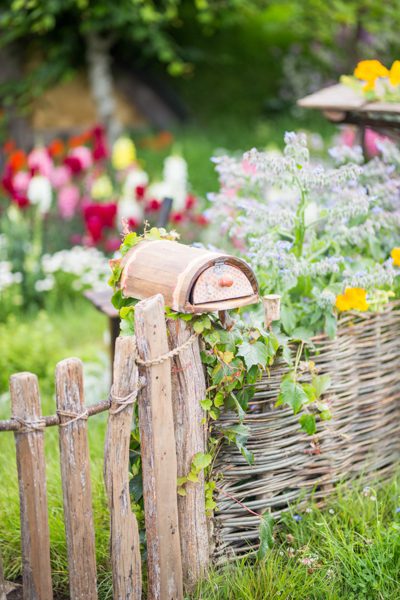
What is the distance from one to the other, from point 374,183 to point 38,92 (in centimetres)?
617

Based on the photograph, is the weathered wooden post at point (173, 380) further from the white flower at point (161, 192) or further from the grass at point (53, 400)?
the white flower at point (161, 192)

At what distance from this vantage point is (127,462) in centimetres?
221

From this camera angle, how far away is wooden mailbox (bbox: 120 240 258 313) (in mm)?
2191

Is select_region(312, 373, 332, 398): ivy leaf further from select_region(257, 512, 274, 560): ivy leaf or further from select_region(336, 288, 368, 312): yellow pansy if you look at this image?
select_region(257, 512, 274, 560): ivy leaf

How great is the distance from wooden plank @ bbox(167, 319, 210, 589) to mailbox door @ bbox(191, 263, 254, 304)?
0.12 metres

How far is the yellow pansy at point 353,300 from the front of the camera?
8.91 feet

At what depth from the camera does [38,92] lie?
8750 mm

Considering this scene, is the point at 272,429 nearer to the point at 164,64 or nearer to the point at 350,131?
the point at 350,131

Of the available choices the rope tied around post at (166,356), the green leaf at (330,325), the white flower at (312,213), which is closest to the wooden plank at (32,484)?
the rope tied around post at (166,356)

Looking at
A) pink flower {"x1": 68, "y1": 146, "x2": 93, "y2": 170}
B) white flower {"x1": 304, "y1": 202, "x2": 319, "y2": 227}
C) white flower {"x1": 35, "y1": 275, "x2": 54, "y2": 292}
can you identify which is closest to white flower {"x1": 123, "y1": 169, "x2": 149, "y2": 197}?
pink flower {"x1": 68, "y1": 146, "x2": 93, "y2": 170}

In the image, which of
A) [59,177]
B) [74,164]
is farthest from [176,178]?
[59,177]

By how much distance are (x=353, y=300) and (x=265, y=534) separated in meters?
0.88

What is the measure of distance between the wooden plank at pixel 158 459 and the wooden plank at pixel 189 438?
7 cm

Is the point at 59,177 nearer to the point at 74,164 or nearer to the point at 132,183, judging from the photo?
the point at 74,164
